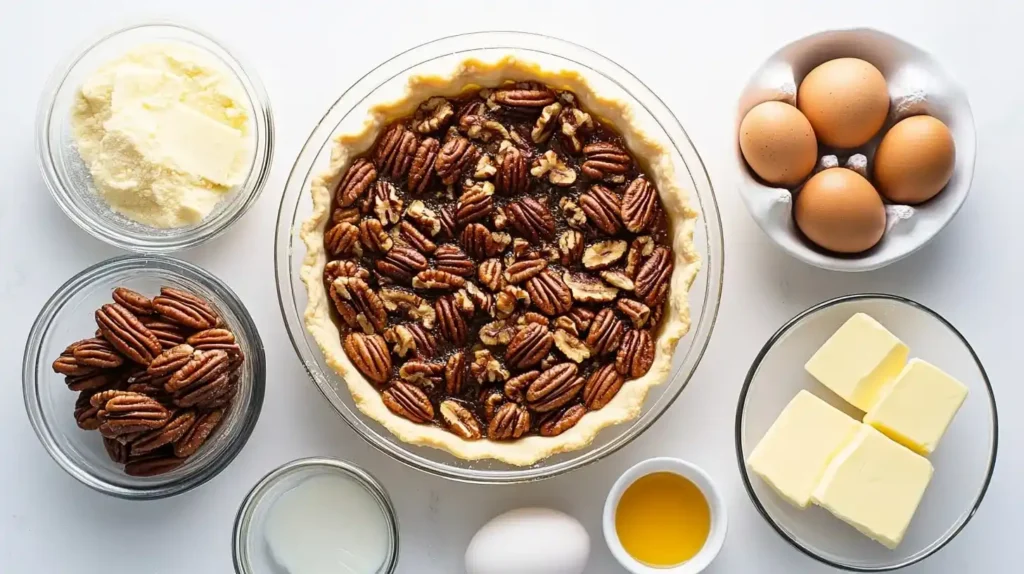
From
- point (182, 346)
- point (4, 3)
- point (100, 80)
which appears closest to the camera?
point (182, 346)

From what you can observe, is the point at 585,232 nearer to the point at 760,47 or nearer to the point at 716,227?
the point at 716,227

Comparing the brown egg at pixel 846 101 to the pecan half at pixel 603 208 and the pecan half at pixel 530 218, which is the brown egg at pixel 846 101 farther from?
the pecan half at pixel 530 218

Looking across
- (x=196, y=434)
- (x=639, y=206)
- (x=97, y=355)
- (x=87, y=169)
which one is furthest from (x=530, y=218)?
(x=87, y=169)

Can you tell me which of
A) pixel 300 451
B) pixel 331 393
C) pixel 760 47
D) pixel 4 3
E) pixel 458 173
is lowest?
pixel 300 451

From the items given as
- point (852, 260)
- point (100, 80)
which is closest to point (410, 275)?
point (100, 80)

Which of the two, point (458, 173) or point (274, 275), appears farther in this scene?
point (274, 275)

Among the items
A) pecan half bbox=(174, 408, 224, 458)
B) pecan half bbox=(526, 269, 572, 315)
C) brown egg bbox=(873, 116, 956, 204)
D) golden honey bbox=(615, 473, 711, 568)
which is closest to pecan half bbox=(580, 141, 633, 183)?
pecan half bbox=(526, 269, 572, 315)

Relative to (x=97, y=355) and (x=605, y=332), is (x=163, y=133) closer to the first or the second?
(x=97, y=355)
